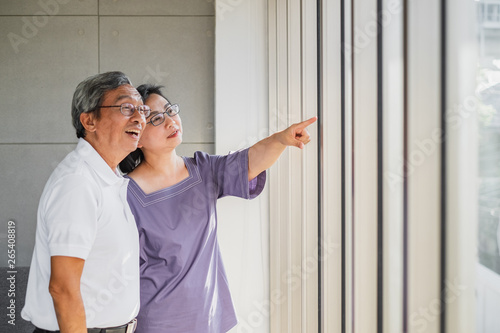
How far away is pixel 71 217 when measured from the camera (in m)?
1.41

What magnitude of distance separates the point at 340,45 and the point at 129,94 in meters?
0.82

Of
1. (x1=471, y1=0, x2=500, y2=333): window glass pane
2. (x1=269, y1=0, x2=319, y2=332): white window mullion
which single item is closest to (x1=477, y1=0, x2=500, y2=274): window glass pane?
(x1=471, y1=0, x2=500, y2=333): window glass pane

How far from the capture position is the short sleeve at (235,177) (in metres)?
2.04

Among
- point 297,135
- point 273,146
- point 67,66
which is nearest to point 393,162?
point 297,135

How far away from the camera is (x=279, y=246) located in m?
2.57

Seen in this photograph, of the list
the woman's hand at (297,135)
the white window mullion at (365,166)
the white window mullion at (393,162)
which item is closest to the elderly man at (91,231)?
the woman's hand at (297,135)

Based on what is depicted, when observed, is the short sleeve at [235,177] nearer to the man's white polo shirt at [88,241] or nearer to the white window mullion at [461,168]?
the man's white polo shirt at [88,241]

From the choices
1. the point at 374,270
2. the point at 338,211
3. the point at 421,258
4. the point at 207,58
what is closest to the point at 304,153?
the point at 338,211

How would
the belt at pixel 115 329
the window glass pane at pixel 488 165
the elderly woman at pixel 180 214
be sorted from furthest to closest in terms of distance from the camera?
the elderly woman at pixel 180 214 < the belt at pixel 115 329 < the window glass pane at pixel 488 165

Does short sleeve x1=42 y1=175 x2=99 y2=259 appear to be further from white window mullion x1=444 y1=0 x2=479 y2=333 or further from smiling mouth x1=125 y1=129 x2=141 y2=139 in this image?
white window mullion x1=444 y1=0 x2=479 y2=333

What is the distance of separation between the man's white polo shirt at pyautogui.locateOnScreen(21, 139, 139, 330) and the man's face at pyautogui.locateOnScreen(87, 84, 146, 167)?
0.19ft

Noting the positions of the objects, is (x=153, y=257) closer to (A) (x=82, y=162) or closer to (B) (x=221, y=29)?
(A) (x=82, y=162)

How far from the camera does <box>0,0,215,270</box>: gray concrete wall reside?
10.2 feet

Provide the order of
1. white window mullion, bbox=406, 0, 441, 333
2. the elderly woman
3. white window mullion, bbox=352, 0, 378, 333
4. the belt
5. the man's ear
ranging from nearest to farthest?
white window mullion, bbox=406, 0, 441, 333, white window mullion, bbox=352, 0, 378, 333, the belt, the man's ear, the elderly woman
